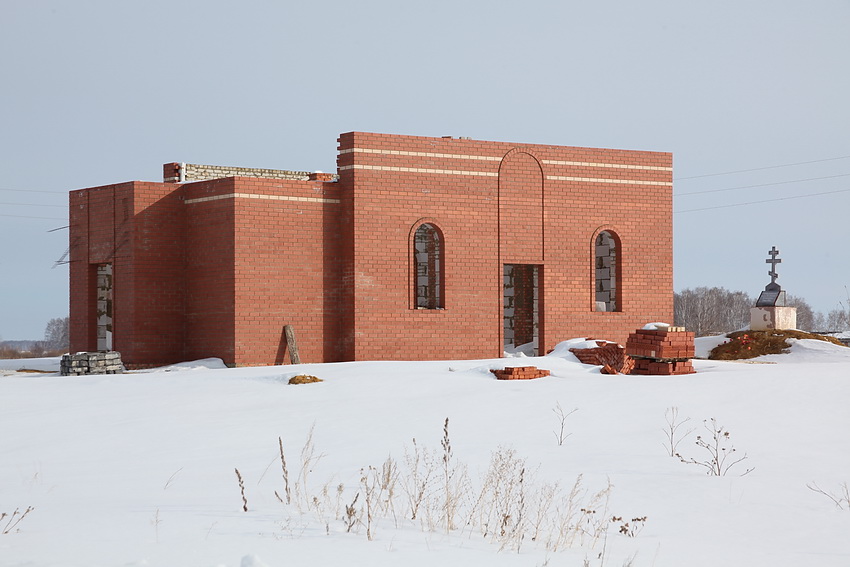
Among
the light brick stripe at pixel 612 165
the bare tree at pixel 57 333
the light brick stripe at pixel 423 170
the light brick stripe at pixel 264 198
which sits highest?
the light brick stripe at pixel 612 165

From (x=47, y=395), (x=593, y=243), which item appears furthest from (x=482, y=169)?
(x=47, y=395)

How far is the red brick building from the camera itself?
766 inches

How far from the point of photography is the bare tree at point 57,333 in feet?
203

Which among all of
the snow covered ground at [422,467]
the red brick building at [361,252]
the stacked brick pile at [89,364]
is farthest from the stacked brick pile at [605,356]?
the stacked brick pile at [89,364]

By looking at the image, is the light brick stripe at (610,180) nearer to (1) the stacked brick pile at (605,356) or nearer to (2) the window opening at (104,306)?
(1) the stacked brick pile at (605,356)

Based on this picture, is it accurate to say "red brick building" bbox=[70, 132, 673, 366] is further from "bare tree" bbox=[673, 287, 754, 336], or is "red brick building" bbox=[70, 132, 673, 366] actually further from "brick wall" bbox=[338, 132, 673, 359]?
"bare tree" bbox=[673, 287, 754, 336]

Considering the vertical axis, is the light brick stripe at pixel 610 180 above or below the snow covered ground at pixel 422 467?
above

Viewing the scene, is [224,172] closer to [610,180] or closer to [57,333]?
[610,180]

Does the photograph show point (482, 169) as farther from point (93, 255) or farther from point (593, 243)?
point (93, 255)

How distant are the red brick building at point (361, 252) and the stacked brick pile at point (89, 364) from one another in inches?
52.4

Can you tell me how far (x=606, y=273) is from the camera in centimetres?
2295

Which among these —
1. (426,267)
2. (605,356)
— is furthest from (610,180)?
(605,356)

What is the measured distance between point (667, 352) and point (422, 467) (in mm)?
8497

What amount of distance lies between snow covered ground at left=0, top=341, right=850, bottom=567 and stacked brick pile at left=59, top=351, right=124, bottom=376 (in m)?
1.40
